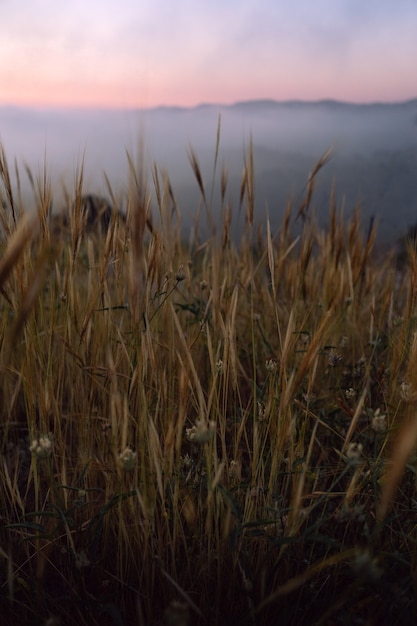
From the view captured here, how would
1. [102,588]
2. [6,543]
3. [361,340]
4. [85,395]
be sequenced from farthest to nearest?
[361,340], [85,395], [6,543], [102,588]

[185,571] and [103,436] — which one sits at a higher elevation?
[103,436]

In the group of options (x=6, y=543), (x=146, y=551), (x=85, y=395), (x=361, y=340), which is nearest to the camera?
(x=146, y=551)

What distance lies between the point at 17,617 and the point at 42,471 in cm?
54

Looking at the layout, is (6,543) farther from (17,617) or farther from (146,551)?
(146,551)

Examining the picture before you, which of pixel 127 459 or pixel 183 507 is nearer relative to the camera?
pixel 127 459

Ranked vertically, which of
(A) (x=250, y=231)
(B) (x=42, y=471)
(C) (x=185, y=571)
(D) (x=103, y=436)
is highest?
(A) (x=250, y=231)

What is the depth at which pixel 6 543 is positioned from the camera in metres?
1.35

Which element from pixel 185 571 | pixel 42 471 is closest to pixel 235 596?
pixel 185 571

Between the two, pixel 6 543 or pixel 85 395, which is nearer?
pixel 6 543

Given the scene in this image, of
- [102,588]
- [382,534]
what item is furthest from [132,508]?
[382,534]

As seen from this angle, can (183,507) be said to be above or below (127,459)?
below

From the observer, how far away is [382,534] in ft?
4.23

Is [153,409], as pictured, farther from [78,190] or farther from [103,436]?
[78,190]

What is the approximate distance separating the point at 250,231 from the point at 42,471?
2.93 feet
